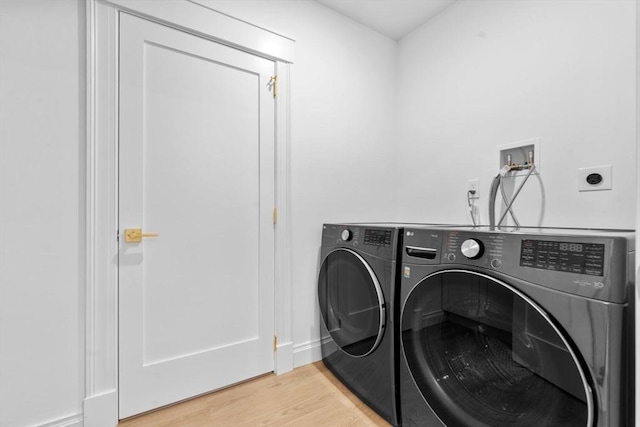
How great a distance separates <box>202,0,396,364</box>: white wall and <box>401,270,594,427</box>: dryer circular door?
2.67 ft

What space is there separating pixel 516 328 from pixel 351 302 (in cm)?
81

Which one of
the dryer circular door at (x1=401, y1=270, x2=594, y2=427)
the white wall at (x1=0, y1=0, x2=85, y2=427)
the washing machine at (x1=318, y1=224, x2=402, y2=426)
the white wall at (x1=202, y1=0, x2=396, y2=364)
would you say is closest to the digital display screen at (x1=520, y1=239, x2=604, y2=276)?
the dryer circular door at (x1=401, y1=270, x2=594, y2=427)

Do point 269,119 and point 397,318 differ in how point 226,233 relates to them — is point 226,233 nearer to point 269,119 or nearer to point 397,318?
point 269,119

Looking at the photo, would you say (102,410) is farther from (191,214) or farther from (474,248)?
(474,248)

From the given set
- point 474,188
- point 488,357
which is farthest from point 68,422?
point 474,188

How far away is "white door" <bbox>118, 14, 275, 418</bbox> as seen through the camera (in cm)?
133


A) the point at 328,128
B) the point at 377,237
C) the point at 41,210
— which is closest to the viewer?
the point at 41,210

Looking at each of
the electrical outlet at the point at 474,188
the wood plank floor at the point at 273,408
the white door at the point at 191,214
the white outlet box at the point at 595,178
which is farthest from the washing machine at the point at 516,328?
the white door at the point at 191,214

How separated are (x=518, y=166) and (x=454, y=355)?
107cm

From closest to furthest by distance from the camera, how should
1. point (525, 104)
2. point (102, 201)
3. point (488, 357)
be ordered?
point (488, 357) < point (102, 201) < point (525, 104)

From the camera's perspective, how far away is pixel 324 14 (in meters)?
1.89

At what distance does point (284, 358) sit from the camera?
1702 mm

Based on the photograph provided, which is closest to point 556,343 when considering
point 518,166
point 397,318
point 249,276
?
point 397,318

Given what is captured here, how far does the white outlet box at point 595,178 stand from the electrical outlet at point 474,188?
1.53 feet
